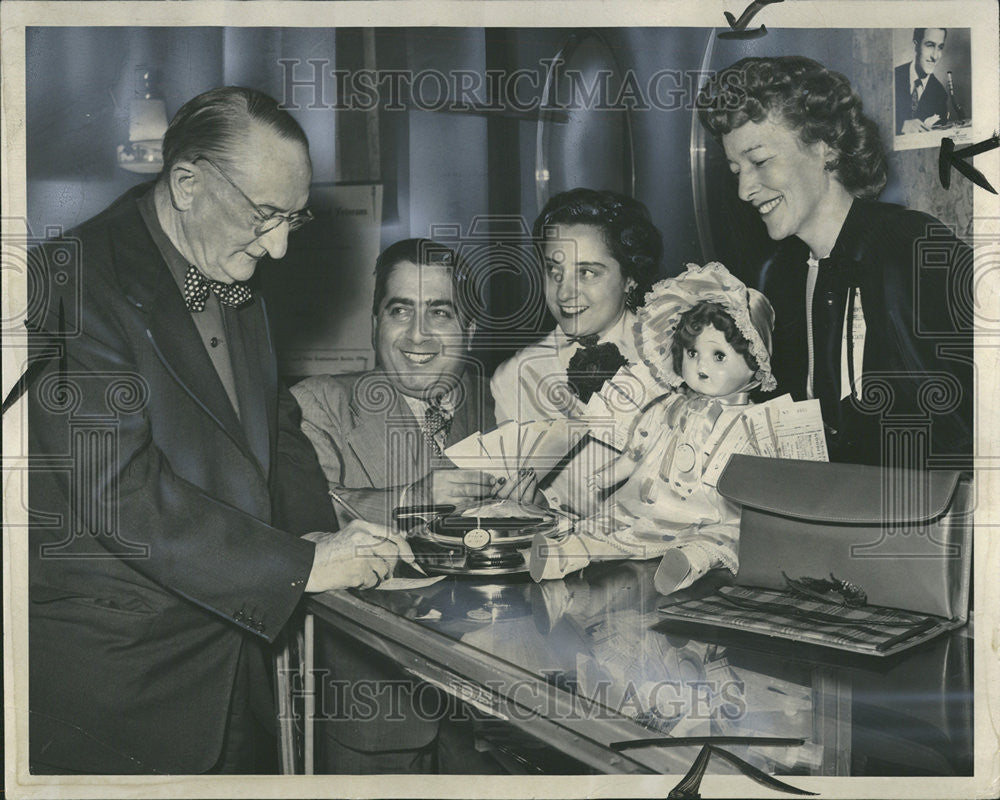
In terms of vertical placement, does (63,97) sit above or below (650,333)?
above

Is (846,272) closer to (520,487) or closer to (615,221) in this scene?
(615,221)

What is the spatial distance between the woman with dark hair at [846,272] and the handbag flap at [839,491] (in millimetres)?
38

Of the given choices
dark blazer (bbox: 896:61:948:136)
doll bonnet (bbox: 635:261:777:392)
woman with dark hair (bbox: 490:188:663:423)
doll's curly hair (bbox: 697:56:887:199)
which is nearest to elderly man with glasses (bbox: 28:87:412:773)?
woman with dark hair (bbox: 490:188:663:423)

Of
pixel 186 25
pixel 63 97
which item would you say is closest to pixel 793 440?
pixel 186 25

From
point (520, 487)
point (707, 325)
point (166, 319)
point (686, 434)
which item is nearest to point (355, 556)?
point (520, 487)

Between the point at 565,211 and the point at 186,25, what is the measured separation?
0.79 m

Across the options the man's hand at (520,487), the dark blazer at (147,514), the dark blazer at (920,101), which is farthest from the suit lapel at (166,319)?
the dark blazer at (920,101)

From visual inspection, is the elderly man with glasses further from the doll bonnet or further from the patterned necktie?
the doll bonnet

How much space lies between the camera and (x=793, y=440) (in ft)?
5.79

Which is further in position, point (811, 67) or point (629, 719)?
point (811, 67)

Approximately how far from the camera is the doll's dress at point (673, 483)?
1.78 m

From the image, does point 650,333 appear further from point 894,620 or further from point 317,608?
point 317,608

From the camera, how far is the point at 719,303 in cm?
177

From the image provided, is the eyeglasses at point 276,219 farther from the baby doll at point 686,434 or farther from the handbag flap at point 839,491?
the handbag flap at point 839,491
